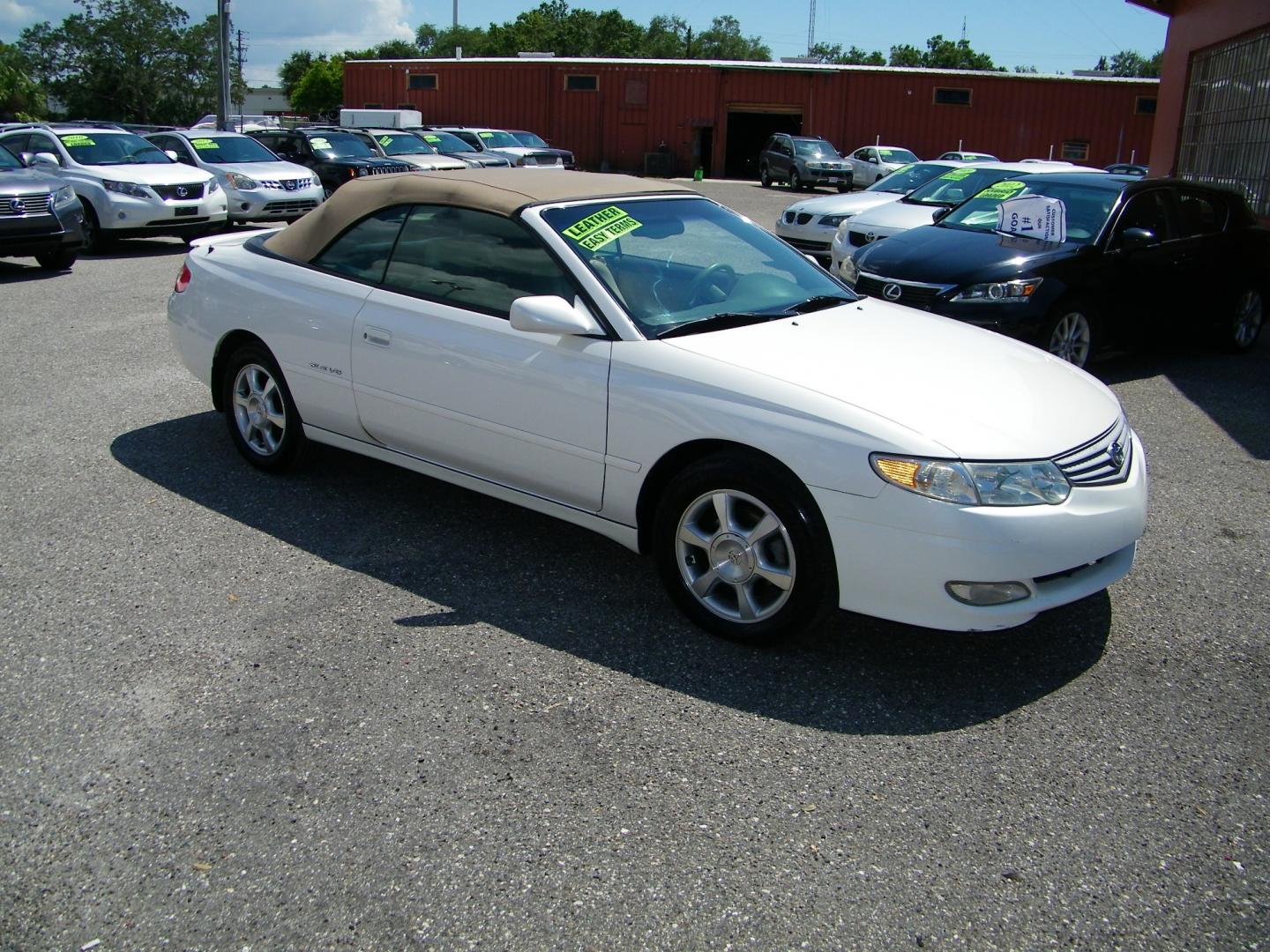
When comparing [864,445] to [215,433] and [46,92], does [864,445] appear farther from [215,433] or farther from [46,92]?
[46,92]

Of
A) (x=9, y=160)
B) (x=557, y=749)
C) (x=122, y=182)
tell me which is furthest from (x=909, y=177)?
(x=557, y=749)

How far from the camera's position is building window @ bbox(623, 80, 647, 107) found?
40.2 m

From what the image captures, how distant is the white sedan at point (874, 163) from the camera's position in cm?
3105

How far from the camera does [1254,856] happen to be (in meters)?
2.78

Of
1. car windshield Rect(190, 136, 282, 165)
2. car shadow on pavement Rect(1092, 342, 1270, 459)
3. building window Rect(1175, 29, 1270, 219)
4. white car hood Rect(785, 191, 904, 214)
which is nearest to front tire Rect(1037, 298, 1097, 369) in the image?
car shadow on pavement Rect(1092, 342, 1270, 459)

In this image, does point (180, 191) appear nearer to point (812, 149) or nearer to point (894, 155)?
point (812, 149)

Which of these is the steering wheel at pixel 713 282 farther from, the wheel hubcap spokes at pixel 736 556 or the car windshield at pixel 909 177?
the car windshield at pixel 909 177

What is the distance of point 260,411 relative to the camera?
5.28 m

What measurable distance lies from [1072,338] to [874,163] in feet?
83.1

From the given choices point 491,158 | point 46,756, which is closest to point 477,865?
point 46,756

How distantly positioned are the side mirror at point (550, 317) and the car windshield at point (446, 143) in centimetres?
→ 2176

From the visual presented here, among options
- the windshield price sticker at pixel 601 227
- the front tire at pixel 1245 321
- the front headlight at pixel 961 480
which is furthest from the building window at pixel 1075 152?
the front headlight at pixel 961 480

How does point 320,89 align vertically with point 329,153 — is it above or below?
above

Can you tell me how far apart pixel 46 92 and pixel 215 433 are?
78.7 metres
